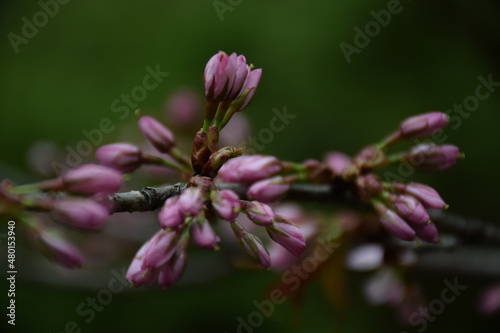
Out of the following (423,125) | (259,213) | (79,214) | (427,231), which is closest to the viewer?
(79,214)

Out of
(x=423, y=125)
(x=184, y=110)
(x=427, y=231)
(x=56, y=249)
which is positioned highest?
(x=184, y=110)

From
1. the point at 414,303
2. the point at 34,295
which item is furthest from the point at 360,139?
the point at 34,295

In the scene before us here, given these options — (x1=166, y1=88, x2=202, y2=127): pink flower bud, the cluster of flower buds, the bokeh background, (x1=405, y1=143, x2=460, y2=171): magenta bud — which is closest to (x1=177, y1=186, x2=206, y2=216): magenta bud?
the cluster of flower buds

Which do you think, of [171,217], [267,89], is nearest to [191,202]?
[171,217]

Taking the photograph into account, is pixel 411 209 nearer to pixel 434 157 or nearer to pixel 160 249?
pixel 434 157

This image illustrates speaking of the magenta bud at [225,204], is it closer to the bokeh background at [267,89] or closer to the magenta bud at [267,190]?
the magenta bud at [267,190]

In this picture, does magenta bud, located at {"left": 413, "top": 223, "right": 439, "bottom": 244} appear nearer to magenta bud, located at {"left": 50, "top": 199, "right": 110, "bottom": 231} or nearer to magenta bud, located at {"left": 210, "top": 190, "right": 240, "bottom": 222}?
magenta bud, located at {"left": 210, "top": 190, "right": 240, "bottom": 222}

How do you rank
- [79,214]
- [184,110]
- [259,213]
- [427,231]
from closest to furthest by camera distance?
[79,214], [259,213], [427,231], [184,110]
